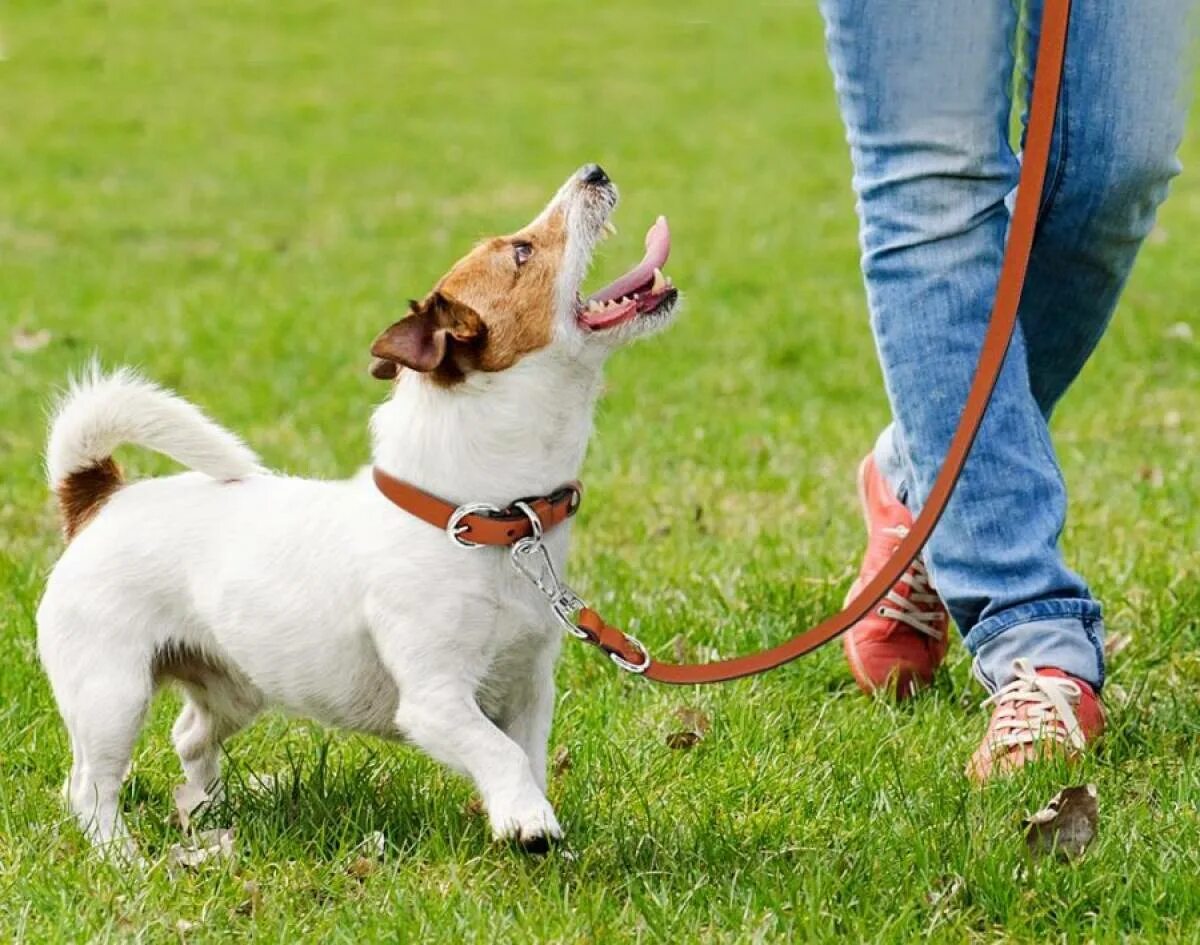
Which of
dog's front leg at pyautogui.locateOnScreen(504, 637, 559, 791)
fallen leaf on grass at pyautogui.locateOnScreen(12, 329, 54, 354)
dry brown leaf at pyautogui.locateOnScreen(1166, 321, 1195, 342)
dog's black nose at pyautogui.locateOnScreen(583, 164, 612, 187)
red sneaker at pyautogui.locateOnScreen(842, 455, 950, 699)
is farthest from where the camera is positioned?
fallen leaf on grass at pyautogui.locateOnScreen(12, 329, 54, 354)

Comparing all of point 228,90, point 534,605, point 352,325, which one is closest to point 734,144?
point 228,90

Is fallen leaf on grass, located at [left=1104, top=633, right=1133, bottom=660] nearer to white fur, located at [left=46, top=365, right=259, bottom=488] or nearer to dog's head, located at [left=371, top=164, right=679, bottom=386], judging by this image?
dog's head, located at [left=371, top=164, right=679, bottom=386]

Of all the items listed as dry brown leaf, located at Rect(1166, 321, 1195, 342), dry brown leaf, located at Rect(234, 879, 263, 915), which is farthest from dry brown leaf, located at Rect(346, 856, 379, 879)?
dry brown leaf, located at Rect(1166, 321, 1195, 342)

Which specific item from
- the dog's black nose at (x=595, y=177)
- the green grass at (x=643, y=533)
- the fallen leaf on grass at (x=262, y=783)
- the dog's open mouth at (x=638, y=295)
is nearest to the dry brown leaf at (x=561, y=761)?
the green grass at (x=643, y=533)

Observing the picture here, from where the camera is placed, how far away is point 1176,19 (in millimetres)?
3312

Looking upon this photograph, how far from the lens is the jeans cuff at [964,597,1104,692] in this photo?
3.48 m

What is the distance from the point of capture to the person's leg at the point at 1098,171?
10.8 feet

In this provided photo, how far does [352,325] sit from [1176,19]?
5.52 metres

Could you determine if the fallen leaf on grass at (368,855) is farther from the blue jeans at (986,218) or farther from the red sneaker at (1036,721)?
the blue jeans at (986,218)

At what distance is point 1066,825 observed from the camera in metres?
2.88

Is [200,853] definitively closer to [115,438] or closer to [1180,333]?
[115,438]

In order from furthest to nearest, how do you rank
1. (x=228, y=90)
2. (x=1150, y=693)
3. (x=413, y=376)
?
(x=228, y=90), (x=1150, y=693), (x=413, y=376)

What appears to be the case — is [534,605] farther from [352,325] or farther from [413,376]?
[352,325]

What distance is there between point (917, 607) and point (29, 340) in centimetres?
531
